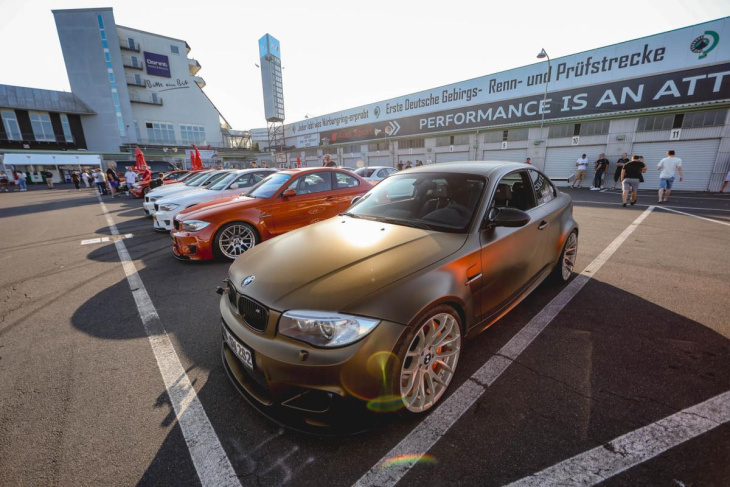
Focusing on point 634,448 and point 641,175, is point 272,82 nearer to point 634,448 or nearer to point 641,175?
point 641,175

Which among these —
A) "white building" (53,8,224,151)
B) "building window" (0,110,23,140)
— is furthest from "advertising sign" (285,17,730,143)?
"building window" (0,110,23,140)

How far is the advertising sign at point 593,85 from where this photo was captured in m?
14.5

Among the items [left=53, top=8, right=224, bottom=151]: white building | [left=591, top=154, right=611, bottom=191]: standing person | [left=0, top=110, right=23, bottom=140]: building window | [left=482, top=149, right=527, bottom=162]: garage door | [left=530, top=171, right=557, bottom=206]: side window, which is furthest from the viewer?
[left=53, top=8, right=224, bottom=151]: white building

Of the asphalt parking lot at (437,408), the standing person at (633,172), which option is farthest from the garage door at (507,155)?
the asphalt parking lot at (437,408)

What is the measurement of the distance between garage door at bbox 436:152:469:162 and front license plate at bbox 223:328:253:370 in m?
24.3

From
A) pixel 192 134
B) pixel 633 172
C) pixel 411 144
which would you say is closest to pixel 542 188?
pixel 633 172

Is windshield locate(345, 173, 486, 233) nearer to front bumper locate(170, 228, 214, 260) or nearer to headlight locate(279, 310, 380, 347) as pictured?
headlight locate(279, 310, 380, 347)

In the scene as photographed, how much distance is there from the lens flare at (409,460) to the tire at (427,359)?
231mm

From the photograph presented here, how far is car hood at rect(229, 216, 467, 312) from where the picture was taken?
1.75m

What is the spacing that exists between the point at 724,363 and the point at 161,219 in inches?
355

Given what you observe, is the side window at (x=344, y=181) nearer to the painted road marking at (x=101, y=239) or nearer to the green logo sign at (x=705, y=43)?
the painted road marking at (x=101, y=239)

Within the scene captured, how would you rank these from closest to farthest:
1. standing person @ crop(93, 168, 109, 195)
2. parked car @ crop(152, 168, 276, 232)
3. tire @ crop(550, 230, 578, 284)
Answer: tire @ crop(550, 230, 578, 284)
parked car @ crop(152, 168, 276, 232)
standing person @ crop(93, 168, 109, 195)

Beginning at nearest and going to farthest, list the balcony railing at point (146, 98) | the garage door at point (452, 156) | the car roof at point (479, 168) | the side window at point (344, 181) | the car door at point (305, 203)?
the car roof at point (479, 168)
the car door at point (305, 203)
the side window at point (344, 181)
the garage door at point (452, 156)
the balcony railing at point (146, 98)

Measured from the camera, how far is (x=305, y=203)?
555cm
